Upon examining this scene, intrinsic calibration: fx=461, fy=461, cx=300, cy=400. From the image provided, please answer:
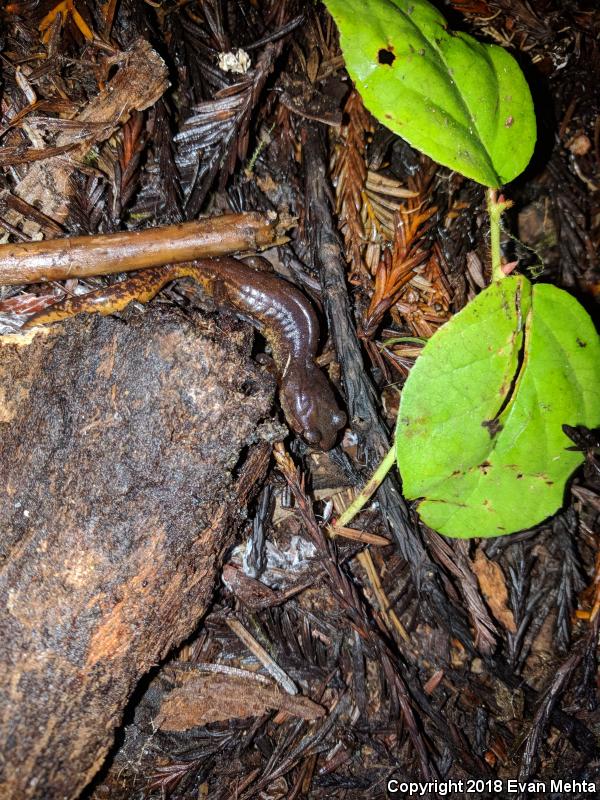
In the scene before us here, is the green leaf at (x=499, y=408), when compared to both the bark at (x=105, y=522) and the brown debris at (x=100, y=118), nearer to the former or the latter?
the bark at (x=105, y=522)

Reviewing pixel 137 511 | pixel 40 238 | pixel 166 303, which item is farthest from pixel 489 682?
pixel 40 238

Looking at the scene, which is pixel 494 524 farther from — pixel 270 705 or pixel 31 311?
pixel 31 311

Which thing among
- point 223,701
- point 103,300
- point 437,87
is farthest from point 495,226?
point 223,701

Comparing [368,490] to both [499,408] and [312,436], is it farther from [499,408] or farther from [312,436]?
[499,408]

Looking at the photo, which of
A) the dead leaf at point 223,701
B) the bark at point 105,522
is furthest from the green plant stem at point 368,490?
the dead leaf at point 223,701

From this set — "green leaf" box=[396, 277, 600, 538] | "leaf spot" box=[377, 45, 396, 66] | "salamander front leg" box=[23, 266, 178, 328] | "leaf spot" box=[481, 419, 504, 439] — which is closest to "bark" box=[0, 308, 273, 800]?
"salamander front leg" box=[23, 266, 178, 328]

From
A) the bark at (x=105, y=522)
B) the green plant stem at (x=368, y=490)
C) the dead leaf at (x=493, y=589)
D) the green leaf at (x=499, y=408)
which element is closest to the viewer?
the bark at (x=105, y=522)
